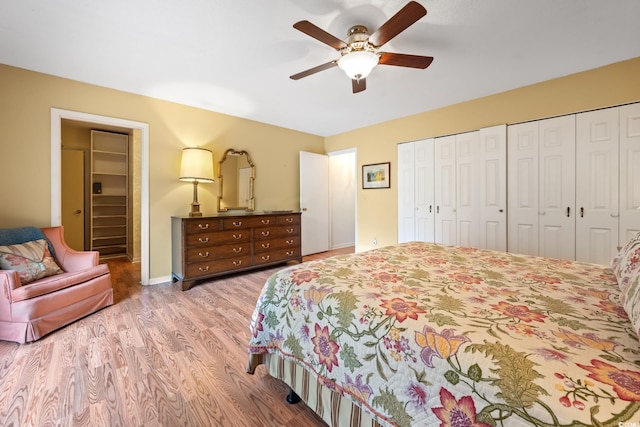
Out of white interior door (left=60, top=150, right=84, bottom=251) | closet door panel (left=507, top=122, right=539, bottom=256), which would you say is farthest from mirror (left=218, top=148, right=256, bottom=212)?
closet door panel (left=507, top=122, right=539, bottom=256)

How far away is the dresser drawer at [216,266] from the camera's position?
332 cm

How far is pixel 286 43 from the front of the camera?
2.28m

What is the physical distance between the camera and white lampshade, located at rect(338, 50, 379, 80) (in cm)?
201

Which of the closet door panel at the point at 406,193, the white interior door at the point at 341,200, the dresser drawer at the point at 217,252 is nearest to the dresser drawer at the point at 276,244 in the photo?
the dresser drawer at the point at 217,252

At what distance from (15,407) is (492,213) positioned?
4.45m

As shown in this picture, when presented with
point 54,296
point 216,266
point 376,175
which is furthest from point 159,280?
point 376,175

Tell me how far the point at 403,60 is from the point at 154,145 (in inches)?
124

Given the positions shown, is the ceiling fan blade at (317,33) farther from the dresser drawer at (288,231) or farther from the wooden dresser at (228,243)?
the dresser drawer at (288,231)

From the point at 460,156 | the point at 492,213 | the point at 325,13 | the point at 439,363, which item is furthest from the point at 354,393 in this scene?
the point at 460,156

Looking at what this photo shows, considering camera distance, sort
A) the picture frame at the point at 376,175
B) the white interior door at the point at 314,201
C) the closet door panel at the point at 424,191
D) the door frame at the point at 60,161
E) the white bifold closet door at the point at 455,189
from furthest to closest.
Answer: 1. the white interior door at the point at 314,201
2. the picture frame at the point at 376,175
3. the closet door panel at the point at 424,191
4. the white bifold closet door at the point at 455,189
5. the door frame at the point at 60,161

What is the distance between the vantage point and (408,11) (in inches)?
61.1

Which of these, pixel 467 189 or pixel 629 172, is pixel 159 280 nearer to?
pixel 467 189

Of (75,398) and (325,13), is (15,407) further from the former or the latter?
(325,13)

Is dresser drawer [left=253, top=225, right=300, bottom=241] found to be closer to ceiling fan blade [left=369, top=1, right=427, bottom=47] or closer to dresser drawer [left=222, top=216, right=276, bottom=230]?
dresser drawer [left=222, top=216, right=276, bottom=230]
